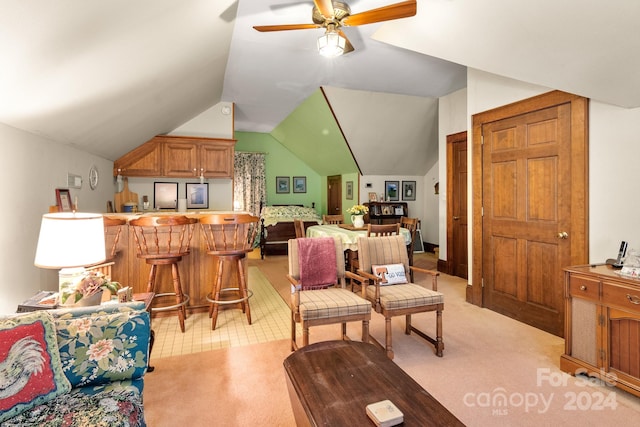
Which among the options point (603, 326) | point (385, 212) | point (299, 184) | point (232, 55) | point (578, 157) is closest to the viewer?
point (603, 326)

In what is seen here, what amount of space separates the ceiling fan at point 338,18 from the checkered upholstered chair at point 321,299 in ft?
5.21

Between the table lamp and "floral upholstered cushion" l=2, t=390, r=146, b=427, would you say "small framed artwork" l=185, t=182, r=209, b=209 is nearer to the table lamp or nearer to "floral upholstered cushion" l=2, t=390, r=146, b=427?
the table lamp

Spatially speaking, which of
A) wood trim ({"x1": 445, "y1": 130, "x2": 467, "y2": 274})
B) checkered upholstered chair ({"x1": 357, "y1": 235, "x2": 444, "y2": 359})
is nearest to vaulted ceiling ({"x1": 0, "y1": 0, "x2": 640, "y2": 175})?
wood trim ({"x1": 445, "y1": 130, "x2": 467, "y2": 274})

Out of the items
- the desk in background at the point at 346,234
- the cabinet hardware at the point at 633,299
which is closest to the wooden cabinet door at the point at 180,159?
the desk in background at the point at 346,234

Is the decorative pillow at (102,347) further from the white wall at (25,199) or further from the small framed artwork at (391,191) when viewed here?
the small framed artwork at (391,191)

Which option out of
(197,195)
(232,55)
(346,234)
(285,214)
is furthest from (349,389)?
(285,214)

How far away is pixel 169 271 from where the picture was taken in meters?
3.69

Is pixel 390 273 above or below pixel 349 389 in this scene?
above

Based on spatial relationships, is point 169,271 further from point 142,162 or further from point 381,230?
point 381,230

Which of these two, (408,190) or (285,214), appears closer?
(285,214)

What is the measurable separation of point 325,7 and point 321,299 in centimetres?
209

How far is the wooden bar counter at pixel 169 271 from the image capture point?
3525 mm

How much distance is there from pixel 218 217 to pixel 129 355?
1886 millimetres

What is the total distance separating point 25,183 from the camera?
8.44ft
